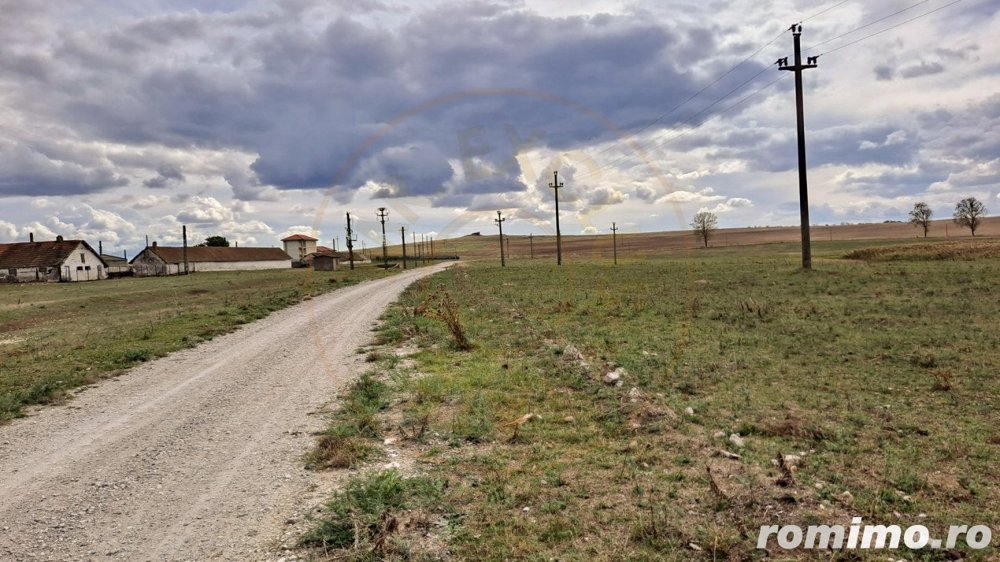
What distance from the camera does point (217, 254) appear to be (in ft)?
417

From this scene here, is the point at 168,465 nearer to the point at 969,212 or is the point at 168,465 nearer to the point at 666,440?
the point at 666,440

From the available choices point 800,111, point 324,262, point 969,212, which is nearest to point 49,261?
point 324,262

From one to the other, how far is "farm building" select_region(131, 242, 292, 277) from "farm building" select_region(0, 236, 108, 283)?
12.0 meters

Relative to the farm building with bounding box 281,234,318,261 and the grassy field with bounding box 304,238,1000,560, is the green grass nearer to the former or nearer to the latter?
the grassy field with bounding box 304,238,1000,560

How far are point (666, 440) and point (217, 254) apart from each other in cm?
13539

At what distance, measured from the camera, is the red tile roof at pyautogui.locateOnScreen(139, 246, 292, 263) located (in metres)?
117

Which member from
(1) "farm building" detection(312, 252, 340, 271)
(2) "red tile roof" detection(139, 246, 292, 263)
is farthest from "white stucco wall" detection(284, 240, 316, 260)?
(1) "farm building" detection(312, 252, 340, 271)

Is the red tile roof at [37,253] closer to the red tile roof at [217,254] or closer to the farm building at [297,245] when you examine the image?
the red tile roof at [217,254]

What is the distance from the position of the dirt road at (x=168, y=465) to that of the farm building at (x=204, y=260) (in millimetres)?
115973

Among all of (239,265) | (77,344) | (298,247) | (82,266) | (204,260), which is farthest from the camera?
(298,247)

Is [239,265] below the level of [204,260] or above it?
below

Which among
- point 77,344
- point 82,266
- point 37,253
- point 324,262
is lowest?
point 77,344

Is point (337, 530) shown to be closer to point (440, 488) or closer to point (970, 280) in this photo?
point (440, 488)

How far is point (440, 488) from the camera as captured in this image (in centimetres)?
666
